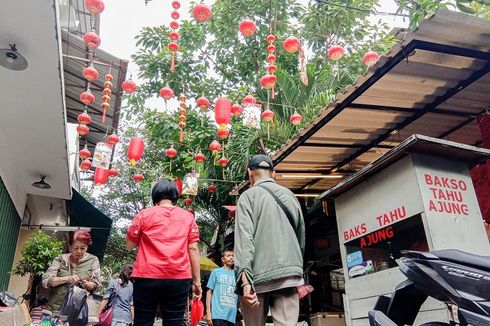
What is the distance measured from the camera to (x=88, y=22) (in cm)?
1330

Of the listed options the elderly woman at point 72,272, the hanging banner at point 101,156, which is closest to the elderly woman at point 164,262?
the elderly woman at point 72,272

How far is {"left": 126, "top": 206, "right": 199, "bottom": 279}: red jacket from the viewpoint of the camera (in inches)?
125

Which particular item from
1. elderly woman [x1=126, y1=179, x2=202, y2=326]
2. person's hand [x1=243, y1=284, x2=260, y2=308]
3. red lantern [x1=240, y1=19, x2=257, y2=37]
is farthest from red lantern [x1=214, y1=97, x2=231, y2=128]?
person's hand [x1=243, y1=284, x2=260, y2=308]

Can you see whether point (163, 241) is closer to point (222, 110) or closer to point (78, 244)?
point (78, 244)

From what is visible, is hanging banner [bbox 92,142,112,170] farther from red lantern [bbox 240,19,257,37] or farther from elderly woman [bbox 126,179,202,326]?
elderly woman [bbox 126,179,202,326]

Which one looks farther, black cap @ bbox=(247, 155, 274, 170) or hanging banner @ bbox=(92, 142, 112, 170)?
hanging banner @ bbox=(92, 142, 112, 170)

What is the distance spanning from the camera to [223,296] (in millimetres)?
5645

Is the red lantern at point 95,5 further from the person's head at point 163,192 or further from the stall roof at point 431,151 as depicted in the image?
the stall roof at point 431,151

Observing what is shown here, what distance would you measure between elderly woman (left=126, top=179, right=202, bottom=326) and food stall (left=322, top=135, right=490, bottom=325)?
6.84 feet

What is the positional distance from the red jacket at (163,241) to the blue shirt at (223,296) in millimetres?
2231

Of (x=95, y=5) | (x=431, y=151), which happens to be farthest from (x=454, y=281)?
(x=95, y=5)

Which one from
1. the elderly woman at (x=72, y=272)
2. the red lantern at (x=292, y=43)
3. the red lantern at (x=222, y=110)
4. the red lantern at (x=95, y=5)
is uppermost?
the red lantern at (x=292, y=43)

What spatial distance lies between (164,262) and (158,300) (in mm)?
324

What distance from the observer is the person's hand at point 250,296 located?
8.53 feet
